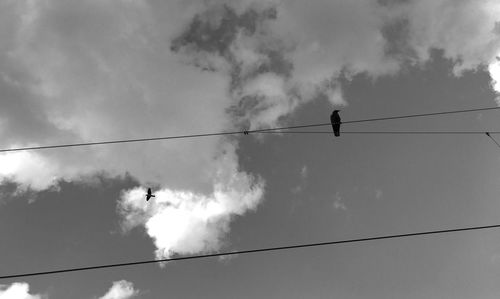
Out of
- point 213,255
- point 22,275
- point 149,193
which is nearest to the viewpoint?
point 22,275

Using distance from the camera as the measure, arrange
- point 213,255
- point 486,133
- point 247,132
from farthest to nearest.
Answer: point 486,133 < point 247,132 < point 213,255

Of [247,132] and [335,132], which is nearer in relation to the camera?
[247,132]

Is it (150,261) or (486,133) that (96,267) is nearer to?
(150,261)

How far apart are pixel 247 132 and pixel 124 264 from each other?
9.96 meters

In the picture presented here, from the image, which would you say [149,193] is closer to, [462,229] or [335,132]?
[335,132]

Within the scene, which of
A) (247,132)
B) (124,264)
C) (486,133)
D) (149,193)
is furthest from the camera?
(149,193)

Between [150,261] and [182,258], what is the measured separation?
2.57 feet

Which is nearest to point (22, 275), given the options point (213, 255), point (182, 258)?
point (182, 258)

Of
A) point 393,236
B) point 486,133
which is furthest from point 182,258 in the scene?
point 486,133

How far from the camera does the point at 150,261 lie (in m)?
9.00

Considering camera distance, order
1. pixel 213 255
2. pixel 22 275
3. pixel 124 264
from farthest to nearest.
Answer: pixel 213 255, pixel 124 264, pixel 22 275

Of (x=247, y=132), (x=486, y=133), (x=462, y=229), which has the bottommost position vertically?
(x=462, y=229)

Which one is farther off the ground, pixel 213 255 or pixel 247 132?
pixel 247 132

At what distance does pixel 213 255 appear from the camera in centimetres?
954
